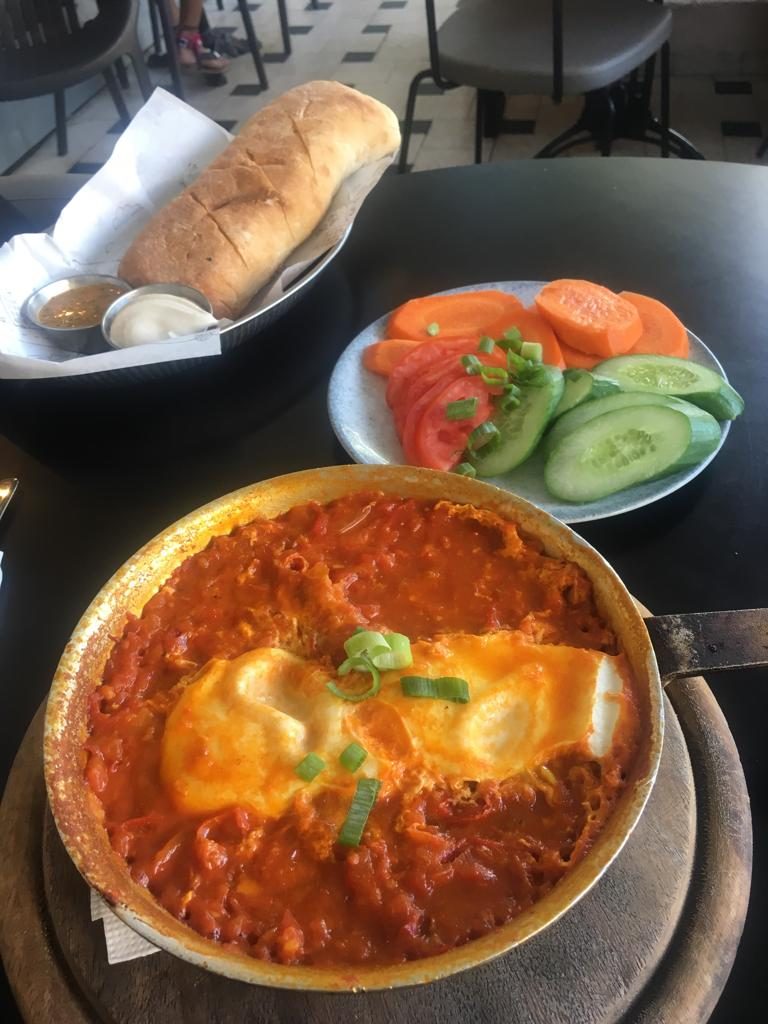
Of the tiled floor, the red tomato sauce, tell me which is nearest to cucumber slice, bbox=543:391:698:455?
the red tomato sauce

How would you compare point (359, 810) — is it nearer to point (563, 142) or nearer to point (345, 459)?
point (345, 459)

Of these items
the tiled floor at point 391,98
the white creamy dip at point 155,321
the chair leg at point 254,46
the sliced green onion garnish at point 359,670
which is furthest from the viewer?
the chair leg at point 254,46

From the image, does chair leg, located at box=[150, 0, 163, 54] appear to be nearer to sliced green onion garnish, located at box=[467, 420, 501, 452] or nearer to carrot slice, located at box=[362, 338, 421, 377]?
carrot slice, located at box=[362, 338, 421, 377]

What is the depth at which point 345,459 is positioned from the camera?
1596mm

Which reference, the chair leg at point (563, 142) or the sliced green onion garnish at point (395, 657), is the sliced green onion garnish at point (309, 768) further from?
the chair leg at point (563, 142)

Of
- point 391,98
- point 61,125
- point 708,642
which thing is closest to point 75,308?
point 708,642

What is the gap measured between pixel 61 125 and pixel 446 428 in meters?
5.04

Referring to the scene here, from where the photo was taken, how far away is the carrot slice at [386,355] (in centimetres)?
170

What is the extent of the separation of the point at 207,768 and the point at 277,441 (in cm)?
88

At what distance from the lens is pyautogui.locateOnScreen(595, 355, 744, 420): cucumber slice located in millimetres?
1513

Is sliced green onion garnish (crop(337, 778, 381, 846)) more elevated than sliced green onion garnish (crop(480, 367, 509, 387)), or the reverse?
sliced green onion garnish (crop(337, 778, 381, 846))

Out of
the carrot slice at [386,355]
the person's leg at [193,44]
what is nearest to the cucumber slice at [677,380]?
the carrot slice at [386,355]

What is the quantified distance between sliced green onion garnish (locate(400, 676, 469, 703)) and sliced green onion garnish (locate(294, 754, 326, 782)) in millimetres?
117

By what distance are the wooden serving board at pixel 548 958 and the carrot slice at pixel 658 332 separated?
920 mm
